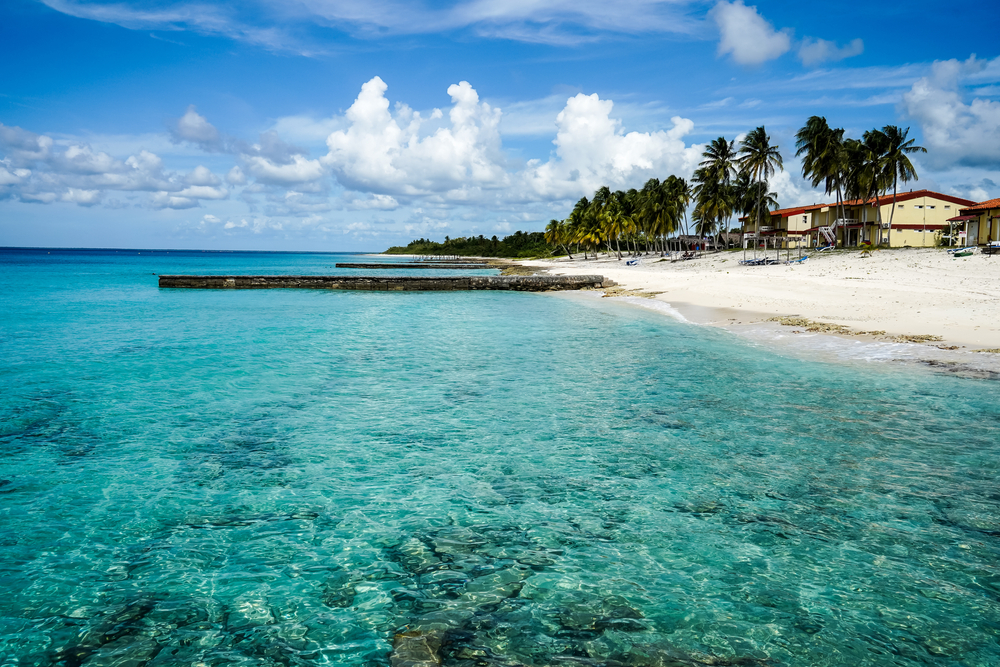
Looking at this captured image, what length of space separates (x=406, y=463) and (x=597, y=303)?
28.5 metres

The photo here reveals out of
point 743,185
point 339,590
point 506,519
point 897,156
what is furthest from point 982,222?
point 339,590

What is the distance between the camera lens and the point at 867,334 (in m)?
18.3

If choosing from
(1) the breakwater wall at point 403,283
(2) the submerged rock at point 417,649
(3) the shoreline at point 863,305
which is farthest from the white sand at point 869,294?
(2) the submerged rock at point 417,649

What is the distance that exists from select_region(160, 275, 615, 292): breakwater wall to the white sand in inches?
250

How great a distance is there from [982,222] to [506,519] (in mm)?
58548

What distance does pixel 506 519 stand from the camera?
6.38 metres

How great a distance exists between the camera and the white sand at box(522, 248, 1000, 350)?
1897 cm

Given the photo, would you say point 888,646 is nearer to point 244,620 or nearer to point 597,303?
point 244,620

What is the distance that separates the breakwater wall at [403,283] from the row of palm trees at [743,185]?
2781 cm

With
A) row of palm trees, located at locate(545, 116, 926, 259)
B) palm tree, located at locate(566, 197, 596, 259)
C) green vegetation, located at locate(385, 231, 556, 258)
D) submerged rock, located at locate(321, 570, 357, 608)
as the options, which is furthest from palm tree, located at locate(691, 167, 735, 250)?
submerged rock, located at locate(321, 570, 357, 608)

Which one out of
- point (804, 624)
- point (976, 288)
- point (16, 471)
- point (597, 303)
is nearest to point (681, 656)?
point (804, 624)

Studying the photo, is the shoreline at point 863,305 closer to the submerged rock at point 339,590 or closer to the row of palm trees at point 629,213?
the submerged rock at point 339,590

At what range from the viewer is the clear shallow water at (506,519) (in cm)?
442

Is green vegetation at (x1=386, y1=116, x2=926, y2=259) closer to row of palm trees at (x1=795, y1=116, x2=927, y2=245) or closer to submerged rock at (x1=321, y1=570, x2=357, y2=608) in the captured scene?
row of palm trees at (x1=795, y1=116, x2=927, y2=245)
